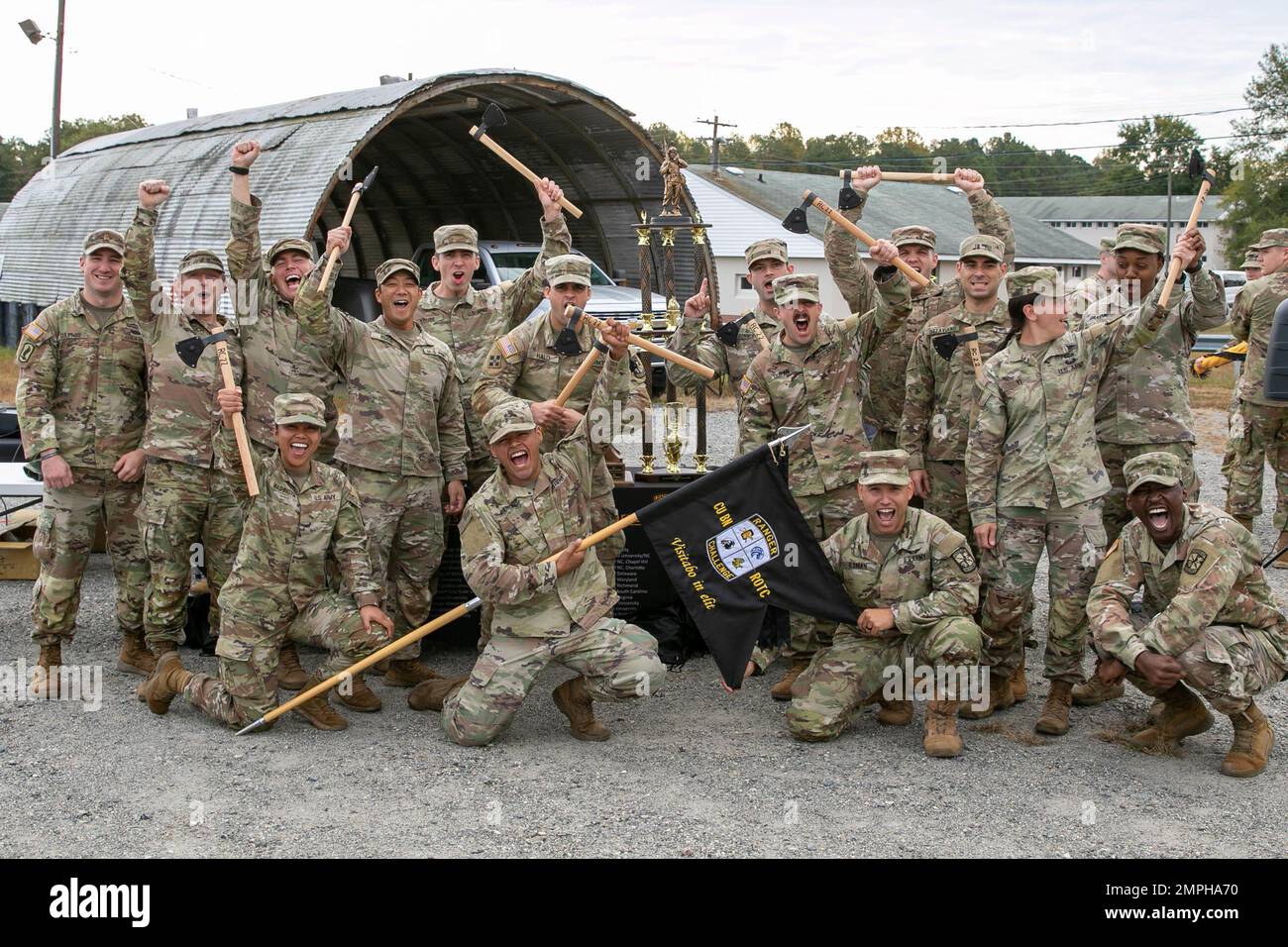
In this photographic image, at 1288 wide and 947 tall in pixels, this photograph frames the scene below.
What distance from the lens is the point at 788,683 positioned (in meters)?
6.66

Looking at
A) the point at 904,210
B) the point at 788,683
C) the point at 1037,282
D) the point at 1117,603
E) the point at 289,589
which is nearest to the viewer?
the point at 1117,603

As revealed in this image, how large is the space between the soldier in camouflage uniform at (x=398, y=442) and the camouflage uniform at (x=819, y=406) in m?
1.78

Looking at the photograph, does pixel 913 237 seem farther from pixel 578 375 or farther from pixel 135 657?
pixel 135 657

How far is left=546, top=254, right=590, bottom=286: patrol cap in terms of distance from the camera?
6.62 metres

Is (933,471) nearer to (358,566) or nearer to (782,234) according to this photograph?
(358,566)

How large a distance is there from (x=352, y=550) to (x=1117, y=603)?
142 inches

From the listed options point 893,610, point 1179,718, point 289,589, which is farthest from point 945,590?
→ point 289,589

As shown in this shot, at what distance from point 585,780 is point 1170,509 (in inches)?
112

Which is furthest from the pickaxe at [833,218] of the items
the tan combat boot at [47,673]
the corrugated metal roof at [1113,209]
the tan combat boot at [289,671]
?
the corrugated metal roof at [1113,209]

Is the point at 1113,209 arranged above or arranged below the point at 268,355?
above

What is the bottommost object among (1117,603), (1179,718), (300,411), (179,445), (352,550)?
(1179,718)

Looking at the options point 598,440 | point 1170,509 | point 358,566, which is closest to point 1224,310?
point 1170,509

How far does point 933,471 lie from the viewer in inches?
281

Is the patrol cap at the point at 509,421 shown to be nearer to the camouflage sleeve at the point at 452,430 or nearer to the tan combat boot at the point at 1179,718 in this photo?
the camouflage sleeve at the point at 452,430
